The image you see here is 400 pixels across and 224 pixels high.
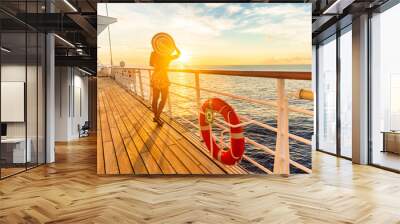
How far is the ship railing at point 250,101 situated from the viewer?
536cm

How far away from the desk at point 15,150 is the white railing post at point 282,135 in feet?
12.6

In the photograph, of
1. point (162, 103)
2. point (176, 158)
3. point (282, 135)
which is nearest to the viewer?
point (282, 135)

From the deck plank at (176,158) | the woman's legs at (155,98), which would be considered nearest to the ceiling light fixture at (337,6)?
the woman's legs at (155,98)

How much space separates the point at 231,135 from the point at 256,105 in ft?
1.82

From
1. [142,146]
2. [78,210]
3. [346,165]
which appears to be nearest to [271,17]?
[142,146]

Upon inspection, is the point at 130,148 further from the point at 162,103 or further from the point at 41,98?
the point at 41,98

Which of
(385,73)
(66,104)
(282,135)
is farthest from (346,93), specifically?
(66,104)

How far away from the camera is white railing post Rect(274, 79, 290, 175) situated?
530 cm

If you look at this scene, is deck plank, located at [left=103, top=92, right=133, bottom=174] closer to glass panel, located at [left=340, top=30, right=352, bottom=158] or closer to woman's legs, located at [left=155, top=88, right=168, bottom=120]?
woman's legs, located at [left=155, top=88, right=168, bottom=120]

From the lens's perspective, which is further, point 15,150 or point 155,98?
point 15,150

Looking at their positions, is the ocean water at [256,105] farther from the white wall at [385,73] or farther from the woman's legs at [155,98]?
the white wall at [385,73]

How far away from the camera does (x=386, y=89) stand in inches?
249

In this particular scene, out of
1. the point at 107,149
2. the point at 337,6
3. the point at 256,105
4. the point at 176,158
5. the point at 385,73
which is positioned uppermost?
the point at 337,6

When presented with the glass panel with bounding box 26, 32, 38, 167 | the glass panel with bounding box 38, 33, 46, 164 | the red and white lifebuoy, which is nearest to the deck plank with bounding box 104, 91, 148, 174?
the red and white lifebuoy
